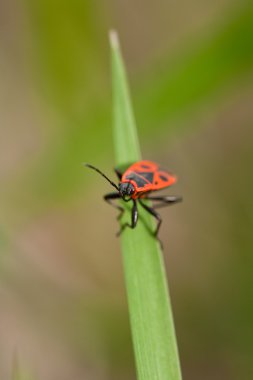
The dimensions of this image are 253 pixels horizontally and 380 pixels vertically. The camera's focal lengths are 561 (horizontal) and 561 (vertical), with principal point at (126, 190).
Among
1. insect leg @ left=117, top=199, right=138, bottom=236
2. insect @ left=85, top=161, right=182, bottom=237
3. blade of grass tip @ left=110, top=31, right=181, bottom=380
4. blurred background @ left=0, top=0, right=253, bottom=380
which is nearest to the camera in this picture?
blade of grass tip @ left=110, top=31, right=181, bottom=380

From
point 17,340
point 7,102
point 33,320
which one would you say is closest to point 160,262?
point 33,320

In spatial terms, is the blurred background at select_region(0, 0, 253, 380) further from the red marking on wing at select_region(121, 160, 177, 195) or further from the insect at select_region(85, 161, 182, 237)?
the insect at select_region(85, 161, 182, 237)

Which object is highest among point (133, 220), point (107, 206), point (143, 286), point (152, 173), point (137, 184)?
point (107, 206)

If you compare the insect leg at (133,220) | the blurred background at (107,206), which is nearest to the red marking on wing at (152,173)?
the insect leg at (133,220)

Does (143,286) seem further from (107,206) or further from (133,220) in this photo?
(107,206)

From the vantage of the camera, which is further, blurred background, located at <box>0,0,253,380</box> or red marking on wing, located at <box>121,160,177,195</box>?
blurred background, located at <box>0,0,253,380</box>

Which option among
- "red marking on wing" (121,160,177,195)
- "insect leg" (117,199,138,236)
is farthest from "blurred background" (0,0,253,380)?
"insect leg" (117,199,138,236)

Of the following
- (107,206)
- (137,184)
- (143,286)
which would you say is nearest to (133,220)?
(137,184)
